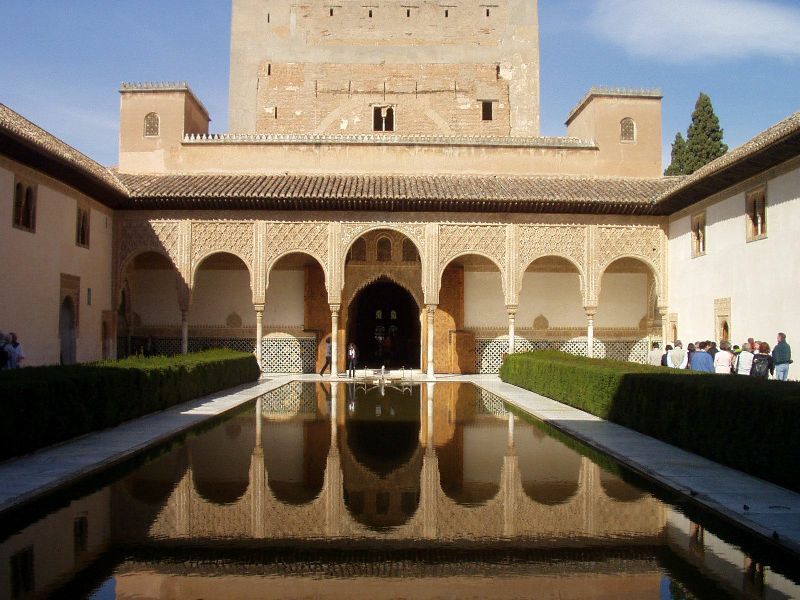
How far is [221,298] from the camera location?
69.6ft

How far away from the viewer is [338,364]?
2047cm

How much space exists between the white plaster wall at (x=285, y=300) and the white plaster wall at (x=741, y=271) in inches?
373

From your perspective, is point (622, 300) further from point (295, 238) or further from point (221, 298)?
point (221, 298)

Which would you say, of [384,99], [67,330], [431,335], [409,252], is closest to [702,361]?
[431,335]

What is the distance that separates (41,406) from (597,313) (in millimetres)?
16174

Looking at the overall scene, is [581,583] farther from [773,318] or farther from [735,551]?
[773,318]

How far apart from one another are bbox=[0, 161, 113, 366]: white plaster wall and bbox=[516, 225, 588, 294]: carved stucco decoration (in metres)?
9.84

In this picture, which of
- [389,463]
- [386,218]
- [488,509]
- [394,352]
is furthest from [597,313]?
[488,509]

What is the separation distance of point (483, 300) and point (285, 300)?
5343 mm

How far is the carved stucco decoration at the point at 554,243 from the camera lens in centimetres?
1912

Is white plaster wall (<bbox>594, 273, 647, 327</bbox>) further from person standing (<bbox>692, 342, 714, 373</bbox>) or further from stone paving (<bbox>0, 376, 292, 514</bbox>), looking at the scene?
stone paving (<bbox>0, 376, 292, 514</bbox>)

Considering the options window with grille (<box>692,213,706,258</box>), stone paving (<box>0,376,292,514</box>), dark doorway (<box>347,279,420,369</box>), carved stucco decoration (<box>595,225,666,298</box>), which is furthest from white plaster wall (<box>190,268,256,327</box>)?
window with grille (<box>692,213,706,258</box>)

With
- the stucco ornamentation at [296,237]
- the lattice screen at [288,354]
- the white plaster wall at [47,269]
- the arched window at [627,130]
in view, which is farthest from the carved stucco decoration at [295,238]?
the arched window at [627,130]

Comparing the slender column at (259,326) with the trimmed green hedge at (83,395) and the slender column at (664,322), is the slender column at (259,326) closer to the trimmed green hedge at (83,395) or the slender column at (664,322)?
the trimmed green hedge at (83,395)
